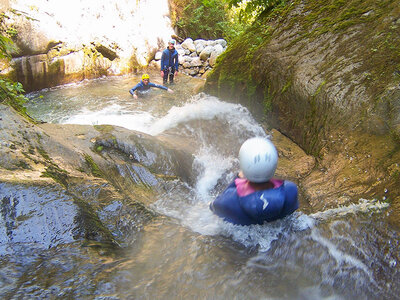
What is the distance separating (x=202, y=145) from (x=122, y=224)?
10.5 feet

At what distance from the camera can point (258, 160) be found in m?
2.21

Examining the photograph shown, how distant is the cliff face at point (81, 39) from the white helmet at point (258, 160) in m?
8.58

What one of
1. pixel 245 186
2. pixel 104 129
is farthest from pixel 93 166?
pixel 245 186

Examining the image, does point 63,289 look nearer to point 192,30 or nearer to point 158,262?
point 158,262

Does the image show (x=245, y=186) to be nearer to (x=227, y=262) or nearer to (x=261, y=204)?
(x=261, y=204)

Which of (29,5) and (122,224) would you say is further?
(29,5)

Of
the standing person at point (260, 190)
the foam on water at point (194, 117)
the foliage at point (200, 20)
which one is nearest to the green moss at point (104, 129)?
the foam on water at point (194, 117)

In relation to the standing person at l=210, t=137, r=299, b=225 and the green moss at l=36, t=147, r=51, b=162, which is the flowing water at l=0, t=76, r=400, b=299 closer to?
the standing person at l=210, t=137, r=299, b=225

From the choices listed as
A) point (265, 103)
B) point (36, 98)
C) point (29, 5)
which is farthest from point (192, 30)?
point (265, 103)

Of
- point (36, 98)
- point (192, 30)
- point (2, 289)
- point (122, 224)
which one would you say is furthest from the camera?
point (192, 30)

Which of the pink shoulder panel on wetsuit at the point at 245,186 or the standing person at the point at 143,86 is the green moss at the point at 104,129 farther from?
the standing person at the point at 143,86

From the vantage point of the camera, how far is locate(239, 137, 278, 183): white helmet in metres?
2.21

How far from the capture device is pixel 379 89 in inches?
143

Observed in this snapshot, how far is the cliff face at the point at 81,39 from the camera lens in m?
9.70
